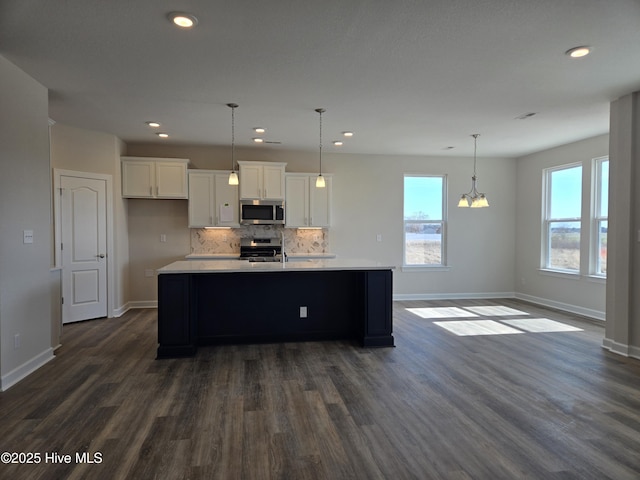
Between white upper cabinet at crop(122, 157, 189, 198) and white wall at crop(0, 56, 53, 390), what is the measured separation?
206 centimetres

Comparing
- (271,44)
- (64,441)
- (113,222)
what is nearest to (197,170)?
(113,222)

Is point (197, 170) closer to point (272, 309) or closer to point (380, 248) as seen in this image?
point (272, 309)

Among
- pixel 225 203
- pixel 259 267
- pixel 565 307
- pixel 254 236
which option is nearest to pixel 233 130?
pixel 225 203

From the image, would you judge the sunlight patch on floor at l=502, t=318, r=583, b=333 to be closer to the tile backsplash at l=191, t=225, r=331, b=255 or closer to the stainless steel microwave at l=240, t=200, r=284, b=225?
the tile backsplash at l=191, t=225, r=331, b=255

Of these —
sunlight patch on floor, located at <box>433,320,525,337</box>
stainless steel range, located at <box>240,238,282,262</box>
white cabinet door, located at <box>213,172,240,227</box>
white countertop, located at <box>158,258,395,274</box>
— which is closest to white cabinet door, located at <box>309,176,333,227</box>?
stainless steel range, located at <box>240,238,282,262</box>

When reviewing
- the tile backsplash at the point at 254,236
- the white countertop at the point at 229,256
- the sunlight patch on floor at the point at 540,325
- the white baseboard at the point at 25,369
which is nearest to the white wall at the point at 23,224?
the white baseboard at the point at 25,369

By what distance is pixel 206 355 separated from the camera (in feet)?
12.5

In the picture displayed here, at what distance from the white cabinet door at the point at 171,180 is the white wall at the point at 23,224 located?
2141mm

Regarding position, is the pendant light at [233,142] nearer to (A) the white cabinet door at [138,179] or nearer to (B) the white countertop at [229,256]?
(A) the white cabinet door at [138,179]

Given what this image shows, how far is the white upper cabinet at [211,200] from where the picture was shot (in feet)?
19.3

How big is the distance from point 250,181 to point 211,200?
2.35ft

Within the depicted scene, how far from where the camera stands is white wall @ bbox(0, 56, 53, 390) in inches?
118

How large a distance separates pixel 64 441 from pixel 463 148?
6.45 meters

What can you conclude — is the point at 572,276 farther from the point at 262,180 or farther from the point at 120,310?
the point at 120,310
